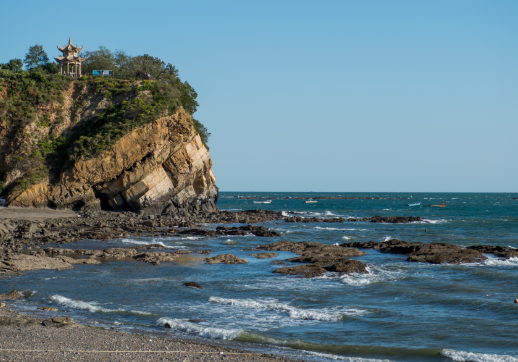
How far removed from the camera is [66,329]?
34.5ft

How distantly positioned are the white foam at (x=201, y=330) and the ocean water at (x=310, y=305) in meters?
0.03

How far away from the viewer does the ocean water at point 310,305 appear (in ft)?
34.5

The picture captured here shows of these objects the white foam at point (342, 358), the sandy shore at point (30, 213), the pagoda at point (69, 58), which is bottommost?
the white foam at point (342, 358)

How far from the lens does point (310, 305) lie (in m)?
14.0

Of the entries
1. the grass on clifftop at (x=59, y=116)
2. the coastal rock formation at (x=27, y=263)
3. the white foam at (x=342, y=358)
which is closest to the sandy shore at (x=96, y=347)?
the white foam at (x=342, y=358)

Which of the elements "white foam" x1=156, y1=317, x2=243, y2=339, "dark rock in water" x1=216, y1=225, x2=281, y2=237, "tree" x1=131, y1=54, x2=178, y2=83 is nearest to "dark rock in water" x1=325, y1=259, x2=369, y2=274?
"white foam" x1=156, y1=317, x2=243, y2=339

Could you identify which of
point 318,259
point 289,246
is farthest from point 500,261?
point 289,246

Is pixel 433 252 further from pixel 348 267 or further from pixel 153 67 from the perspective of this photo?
pixel 153 67

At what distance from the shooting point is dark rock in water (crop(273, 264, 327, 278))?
18.9m

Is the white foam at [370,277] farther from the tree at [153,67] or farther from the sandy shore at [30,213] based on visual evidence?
the tree at [153,67]

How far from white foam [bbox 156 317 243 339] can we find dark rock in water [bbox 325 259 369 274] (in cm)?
933

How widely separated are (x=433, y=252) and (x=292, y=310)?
1432 cm

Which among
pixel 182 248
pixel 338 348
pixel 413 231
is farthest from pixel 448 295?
pixel 413 231

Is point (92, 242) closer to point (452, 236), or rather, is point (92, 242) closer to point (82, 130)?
point (82, 130)
